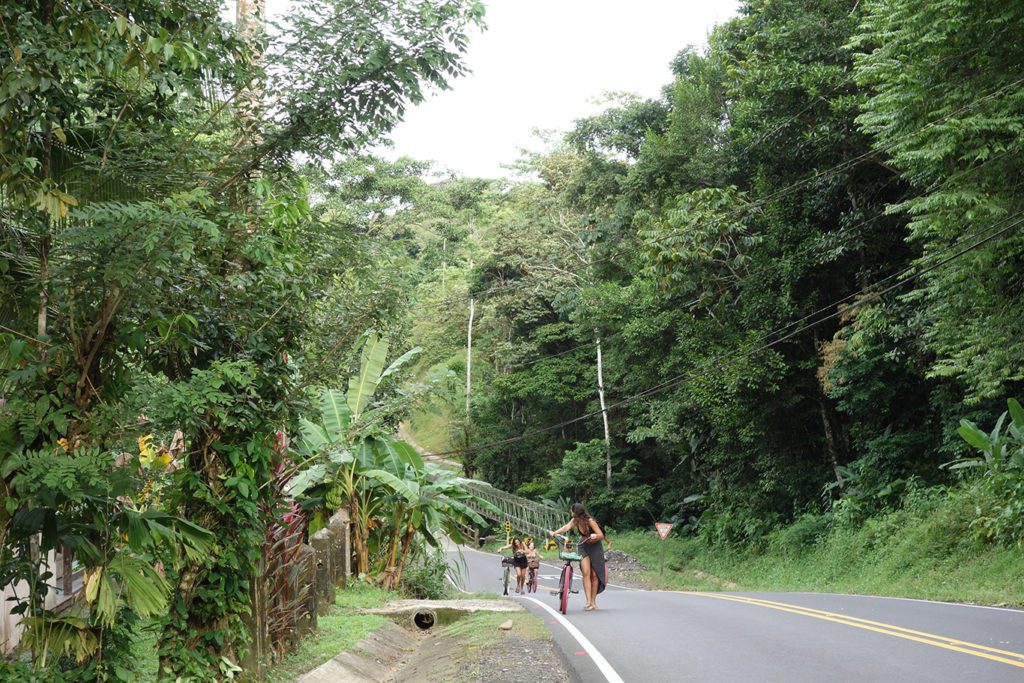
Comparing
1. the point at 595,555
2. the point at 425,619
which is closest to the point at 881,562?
the point at 595,555

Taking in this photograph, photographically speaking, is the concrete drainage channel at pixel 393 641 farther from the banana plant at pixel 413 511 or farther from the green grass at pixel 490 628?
the banana plant at pixel 413 511

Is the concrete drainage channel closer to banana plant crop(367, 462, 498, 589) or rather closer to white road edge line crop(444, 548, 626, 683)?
white road edge line crop(444, 548, 626, 683)

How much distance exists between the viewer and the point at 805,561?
87.1ft

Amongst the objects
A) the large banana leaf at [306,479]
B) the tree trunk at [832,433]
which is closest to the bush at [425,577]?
the large banana leaf at [306,479]

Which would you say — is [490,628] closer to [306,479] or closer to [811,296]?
[306,479]

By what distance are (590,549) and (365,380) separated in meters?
5.66

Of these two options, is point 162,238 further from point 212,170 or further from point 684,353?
point 684,353

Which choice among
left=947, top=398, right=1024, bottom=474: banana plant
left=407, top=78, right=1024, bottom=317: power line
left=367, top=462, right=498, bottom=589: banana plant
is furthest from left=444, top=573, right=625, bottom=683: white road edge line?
left=407, top=78, right=1024, bottom=317: power line

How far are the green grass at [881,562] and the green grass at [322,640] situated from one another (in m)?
9.13

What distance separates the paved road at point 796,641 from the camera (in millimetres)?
8320

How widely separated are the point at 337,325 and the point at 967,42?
1311 centimetres

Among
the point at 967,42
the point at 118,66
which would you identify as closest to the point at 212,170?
the point at 118,66

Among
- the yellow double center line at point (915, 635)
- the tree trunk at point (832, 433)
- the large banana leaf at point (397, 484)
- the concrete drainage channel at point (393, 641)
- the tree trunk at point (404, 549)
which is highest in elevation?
the tree trunk at point (832, 433)

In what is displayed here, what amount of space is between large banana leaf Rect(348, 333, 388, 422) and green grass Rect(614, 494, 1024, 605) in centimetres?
1018
